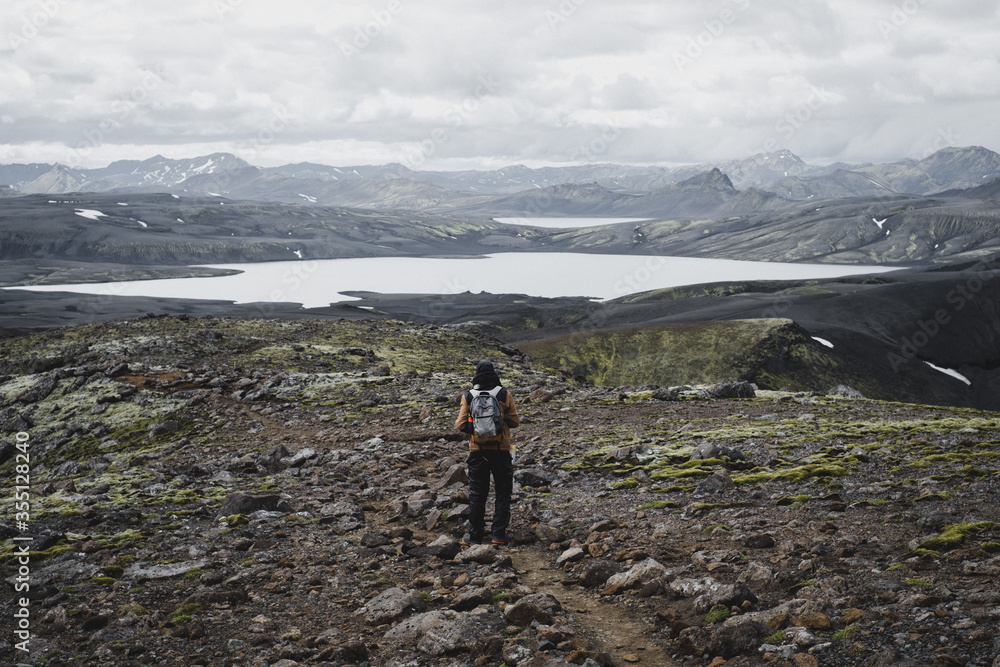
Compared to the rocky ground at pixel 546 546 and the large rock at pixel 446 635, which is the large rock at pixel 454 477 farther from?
the large rock at pixel 446 635

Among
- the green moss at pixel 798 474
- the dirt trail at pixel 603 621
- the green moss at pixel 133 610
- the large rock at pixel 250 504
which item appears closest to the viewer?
the dirt trail at pixel 603 621

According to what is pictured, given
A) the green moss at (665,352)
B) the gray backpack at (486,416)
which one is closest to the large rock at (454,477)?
the gray backpack at (486,416)

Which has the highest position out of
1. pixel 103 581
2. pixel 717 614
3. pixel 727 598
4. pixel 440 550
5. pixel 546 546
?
pixel 727 598

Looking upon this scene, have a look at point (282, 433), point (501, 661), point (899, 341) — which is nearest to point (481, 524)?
point (501, 661)

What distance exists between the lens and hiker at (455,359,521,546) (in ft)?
48.6

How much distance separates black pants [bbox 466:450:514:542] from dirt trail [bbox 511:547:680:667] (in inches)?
45.8

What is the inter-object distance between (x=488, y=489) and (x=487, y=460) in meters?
0.65

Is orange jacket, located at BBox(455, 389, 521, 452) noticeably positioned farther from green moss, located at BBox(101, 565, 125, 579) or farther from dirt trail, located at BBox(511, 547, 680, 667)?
green moss, located at BBox(101, 565, 125, 579)

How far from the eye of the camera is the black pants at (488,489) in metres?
14.8

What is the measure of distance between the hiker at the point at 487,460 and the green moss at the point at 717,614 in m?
5.27

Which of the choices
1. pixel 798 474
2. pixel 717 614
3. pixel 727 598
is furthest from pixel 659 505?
pixel 717 614

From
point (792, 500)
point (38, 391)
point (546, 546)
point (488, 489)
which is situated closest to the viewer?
point (546, 546)

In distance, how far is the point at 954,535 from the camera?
1145 cm

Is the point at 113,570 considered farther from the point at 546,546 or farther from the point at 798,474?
the point at 798,474
